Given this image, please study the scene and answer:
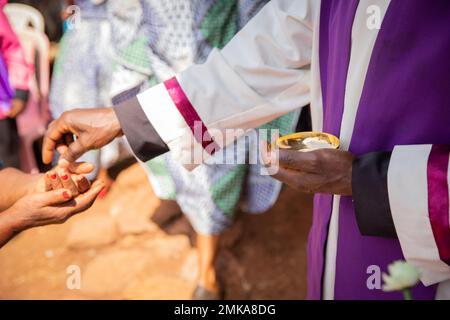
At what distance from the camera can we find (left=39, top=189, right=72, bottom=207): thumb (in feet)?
3.88

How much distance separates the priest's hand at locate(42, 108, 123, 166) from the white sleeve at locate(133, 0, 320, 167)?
95 mm

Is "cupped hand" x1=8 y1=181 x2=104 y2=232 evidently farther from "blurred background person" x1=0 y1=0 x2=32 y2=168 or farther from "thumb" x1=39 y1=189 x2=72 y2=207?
"blurred background person" x1=0 y1=0 x2=32 y2=168

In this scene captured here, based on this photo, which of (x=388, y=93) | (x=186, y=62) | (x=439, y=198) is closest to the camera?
(x=439, y=198)

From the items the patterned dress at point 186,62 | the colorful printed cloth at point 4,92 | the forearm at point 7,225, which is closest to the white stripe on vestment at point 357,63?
the forearm at point 7,225

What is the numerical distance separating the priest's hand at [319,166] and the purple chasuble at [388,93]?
0.10 metres

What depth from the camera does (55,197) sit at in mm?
1186

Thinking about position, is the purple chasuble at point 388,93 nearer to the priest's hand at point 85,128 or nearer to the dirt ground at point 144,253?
the priest's hand at point 85,128

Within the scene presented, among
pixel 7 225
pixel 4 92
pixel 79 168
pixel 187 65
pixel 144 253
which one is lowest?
pixel 144 253

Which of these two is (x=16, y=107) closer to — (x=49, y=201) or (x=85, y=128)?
(x=85, y=128)

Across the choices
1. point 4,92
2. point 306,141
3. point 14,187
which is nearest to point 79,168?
point 14,187

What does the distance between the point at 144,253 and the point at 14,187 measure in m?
1.85

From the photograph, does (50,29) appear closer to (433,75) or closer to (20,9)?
(20,9)

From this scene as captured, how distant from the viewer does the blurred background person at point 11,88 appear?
245 centimetres
